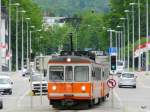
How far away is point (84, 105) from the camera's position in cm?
4406

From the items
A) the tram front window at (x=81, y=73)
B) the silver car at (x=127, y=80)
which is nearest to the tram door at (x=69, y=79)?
the tram front window at (x=81, y=73)

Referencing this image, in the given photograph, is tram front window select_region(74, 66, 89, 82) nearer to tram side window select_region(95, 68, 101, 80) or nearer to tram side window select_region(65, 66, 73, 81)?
tram side window select_region(65, 66, 73, 81)

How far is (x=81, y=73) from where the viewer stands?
1676 inches

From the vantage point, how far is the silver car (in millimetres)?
75062

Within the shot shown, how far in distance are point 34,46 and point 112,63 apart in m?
121

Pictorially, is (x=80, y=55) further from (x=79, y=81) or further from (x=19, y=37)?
(x=19, y=37)

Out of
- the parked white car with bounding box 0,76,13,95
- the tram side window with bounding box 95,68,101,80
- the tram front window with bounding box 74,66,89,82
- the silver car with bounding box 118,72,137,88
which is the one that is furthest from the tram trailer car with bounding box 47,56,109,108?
the silver car with bounding box 118,72,137,88

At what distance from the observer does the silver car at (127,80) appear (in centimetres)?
7506

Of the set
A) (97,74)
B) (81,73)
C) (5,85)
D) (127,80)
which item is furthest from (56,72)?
(127,80)

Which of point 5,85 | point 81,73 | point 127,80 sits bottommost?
point 127,80

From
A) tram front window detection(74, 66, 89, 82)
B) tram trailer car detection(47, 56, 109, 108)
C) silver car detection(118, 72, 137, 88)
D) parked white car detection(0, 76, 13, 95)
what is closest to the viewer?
tram trailer car detection(47, 56, 109, 108)

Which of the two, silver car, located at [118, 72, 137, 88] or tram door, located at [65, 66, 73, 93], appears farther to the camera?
silver car, located at [118, 72, 137, 88]

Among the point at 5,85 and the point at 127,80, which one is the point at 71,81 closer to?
the point at 5,85

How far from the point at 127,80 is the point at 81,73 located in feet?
110
